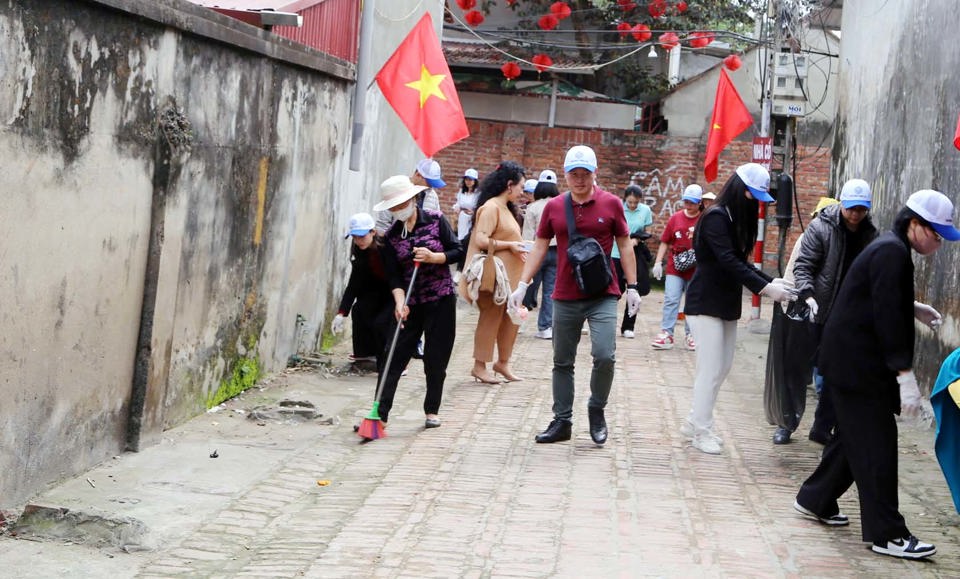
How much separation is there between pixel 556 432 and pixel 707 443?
1044 mm

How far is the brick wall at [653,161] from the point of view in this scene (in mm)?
24000

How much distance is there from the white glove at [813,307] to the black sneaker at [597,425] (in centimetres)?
158

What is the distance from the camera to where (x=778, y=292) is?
26.0ft

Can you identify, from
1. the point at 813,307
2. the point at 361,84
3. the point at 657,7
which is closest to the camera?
the point at 813,307

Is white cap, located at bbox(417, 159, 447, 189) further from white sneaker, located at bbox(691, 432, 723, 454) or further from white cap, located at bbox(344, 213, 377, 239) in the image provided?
white sneaker, located at bbox(691, 432, 723, 454)

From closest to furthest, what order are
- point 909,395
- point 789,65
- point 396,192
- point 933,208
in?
point 909,395 → point 933,208 → point 396,192 → point 789,65

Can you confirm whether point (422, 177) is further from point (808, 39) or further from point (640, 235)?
point (808, 39)

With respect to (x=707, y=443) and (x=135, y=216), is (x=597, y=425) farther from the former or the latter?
(x=135, y=216)

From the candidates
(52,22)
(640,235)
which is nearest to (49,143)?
(52,22)

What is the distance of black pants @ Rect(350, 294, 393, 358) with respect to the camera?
10.2 metres

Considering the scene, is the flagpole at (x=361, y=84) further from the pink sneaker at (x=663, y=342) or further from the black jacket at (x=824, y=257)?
the black jacket at (x=824, y=257)

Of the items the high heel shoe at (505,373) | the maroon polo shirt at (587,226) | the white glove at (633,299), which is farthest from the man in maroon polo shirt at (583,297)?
the high heel shoe at (505,373)

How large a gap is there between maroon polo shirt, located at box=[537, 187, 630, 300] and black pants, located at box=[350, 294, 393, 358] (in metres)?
2.26

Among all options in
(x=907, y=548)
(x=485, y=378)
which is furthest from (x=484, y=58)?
(x=907, y=548)
